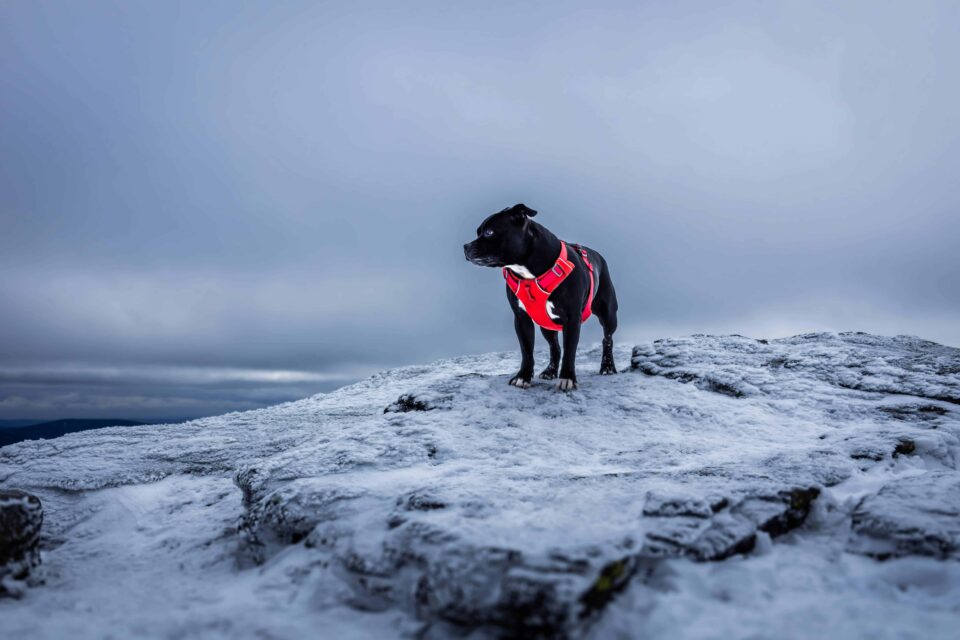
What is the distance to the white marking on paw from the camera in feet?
17.9

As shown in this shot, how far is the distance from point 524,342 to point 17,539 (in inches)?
180

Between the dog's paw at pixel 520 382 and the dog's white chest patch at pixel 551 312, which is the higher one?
the dog's white chest patch at pixel 551 312

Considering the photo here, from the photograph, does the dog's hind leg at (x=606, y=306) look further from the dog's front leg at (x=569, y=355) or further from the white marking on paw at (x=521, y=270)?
the white marking on paw at (x=521, y=270)

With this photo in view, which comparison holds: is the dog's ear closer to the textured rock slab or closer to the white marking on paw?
the white marking on paw

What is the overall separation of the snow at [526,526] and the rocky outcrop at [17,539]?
13cm

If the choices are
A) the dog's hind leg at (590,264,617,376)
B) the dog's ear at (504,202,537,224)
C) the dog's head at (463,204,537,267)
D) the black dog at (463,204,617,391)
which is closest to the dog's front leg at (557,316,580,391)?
the black dog at (463,204,617,391)

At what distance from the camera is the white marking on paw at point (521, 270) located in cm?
545

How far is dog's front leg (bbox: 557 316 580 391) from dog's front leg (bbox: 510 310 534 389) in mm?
406

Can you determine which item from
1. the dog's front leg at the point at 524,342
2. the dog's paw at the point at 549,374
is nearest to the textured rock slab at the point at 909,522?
the dog's front leg at the point at 524,342

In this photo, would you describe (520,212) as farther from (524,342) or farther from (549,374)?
(549,374)

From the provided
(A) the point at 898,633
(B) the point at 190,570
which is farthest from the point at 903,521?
(B) the point at 190,570

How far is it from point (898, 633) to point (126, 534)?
4.08m

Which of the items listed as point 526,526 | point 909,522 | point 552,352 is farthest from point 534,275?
point 909,522

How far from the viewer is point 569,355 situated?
5.55 m
